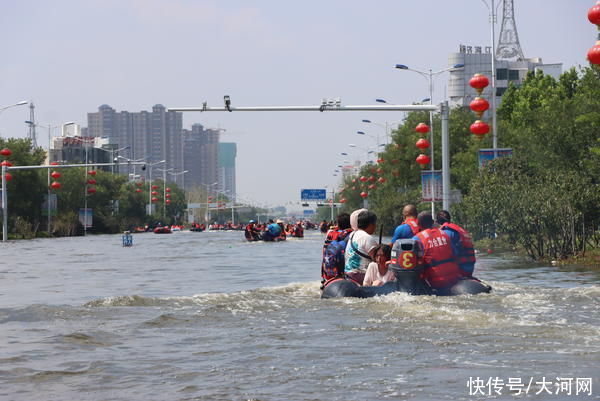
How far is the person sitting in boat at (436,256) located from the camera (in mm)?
15414

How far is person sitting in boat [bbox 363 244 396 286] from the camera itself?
15.5m

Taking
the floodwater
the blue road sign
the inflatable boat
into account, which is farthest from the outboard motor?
the blue road sign

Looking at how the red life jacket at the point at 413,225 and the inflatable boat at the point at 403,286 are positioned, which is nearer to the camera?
the inflatable boat at the point at 403,286

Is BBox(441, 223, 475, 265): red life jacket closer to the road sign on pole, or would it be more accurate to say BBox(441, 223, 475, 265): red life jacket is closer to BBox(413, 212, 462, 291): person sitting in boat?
BBox(413, 212, 462, 291): person sitting in boat

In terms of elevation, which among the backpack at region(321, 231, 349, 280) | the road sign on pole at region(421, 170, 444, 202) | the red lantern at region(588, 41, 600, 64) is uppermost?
the red lantern at region(588, 41, 600, 64)

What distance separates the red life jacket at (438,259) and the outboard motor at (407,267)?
0.73 feet

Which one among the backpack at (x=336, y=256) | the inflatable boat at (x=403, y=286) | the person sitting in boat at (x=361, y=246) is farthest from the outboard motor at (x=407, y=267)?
the backpack at (x=336, y=256)

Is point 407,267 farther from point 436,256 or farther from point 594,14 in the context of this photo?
point 594,14

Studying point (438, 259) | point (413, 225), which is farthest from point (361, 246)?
point (438, 259)

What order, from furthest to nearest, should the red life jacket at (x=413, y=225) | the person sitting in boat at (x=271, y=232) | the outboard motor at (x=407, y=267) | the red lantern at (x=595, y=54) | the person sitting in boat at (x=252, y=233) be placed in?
1. the person sitting in boat at (x=252, y=233)
2. the person sitting in boat at (x=271, y=232)
3. the red life jacket at (x=413, y=225)
4. the red lantern at (x=595, y=54)
5. the outboard motor at (x=407, y=267)

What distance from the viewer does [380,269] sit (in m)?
15.8

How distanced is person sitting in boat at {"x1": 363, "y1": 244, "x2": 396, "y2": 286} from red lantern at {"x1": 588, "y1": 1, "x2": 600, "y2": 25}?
4.64 metres

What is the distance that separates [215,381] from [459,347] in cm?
282

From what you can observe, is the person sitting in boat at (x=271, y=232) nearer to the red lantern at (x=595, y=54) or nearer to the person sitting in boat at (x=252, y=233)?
the person sitting in boat at (x=252, y=233)
